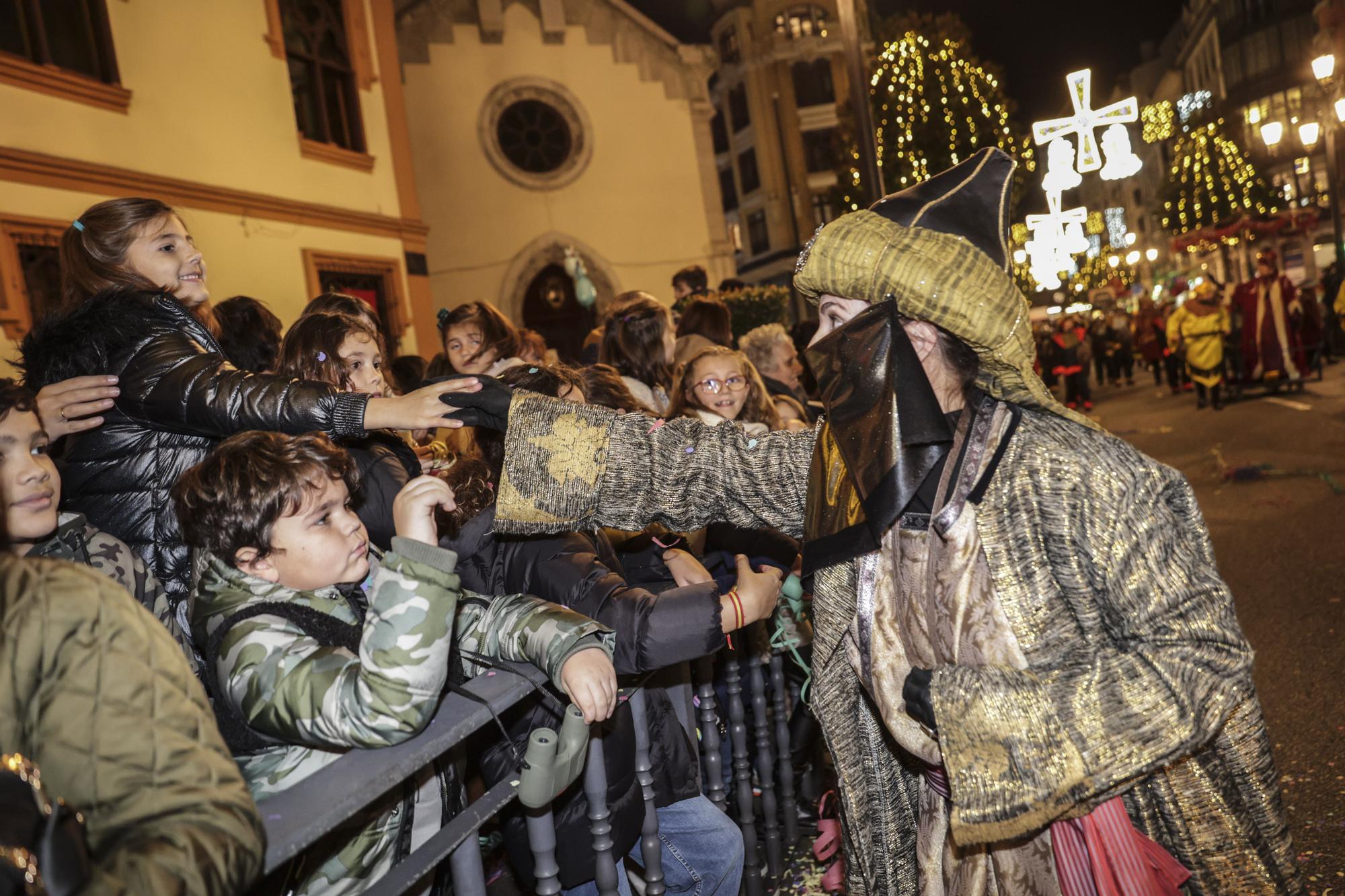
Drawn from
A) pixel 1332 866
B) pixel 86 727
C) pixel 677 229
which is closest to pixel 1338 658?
pixel 1332 866

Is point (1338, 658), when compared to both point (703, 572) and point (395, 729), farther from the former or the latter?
point (395, 729)

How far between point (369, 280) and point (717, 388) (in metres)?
8.92

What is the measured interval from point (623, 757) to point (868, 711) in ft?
2.20

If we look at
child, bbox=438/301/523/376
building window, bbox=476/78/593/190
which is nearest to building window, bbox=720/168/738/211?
building window, bbox=476/78/593/190

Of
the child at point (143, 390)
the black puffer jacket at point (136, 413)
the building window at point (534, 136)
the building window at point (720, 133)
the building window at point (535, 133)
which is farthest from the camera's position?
the building window at point (720, 133)

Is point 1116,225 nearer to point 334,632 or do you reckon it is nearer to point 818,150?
point 818,150

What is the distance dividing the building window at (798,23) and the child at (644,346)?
42471 millimetres

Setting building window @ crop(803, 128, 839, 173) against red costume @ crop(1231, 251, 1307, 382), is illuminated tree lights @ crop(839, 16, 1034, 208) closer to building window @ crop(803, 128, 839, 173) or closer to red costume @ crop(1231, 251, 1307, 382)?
red costume @ crop(1231, 251, 1307, 382)

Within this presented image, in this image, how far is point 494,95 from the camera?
1855 centimetres

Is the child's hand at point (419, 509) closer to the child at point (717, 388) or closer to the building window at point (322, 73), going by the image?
the child at point (717, 388)

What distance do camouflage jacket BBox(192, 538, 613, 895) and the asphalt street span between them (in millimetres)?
2694

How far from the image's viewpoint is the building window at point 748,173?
46000 millimetres

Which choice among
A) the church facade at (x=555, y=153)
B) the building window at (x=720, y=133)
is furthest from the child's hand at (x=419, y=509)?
the building window at (x=720, y=133)

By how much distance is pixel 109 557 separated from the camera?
7.86 ft
